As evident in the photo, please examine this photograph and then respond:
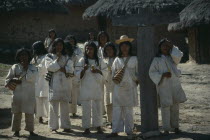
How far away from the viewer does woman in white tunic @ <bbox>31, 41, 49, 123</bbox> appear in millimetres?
8031

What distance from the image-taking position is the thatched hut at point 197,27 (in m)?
15.3

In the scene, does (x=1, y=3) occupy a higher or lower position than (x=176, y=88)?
higher

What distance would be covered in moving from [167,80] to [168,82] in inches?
1.5

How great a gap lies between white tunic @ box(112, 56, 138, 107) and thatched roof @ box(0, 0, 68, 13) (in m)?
11.9

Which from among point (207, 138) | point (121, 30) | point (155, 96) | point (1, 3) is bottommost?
point (207, 138)

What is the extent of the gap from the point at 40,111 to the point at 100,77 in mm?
1643

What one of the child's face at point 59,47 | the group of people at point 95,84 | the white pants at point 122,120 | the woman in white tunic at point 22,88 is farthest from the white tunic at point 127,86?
the woman in white tunic at point 22,88

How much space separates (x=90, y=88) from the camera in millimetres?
7117

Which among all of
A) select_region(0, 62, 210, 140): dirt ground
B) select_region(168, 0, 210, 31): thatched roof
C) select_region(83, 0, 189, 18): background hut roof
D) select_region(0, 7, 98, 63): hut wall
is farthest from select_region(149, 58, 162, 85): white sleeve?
select_region(0, 7, 98, 63): hut wall

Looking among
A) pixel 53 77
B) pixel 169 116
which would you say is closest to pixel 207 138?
pixel 169 116

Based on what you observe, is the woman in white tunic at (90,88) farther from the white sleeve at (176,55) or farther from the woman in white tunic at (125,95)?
the white sleeve at (176,55)

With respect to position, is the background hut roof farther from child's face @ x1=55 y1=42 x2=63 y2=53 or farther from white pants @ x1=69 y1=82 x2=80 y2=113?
child's face @ x1=55 y1=42 x2=63 y2=53

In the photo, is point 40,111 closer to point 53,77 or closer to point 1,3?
point 53,77

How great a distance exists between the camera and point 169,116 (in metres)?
6.68
